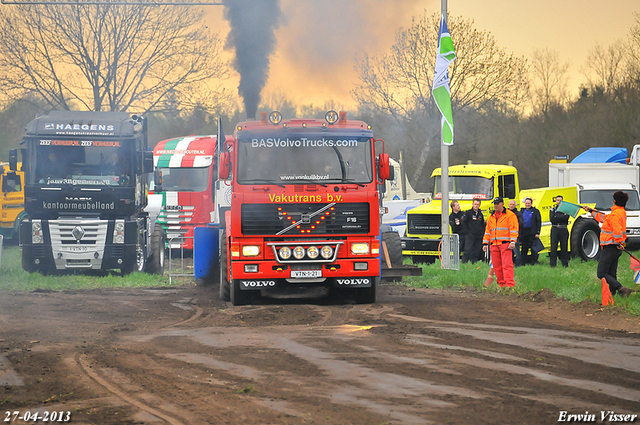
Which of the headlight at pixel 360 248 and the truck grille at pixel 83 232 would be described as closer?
the headlight at pixel 360 248

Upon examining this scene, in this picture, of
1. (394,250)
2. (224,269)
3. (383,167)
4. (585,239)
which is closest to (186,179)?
(394,250)

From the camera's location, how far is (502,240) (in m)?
16.3

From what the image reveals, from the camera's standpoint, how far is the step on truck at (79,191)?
17.8 m

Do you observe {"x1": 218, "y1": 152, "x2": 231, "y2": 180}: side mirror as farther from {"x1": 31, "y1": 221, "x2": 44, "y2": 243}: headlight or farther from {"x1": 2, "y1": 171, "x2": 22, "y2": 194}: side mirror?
{"x1": 2, "y1": 171, "x2": 22, "y2": 194}: side mirror

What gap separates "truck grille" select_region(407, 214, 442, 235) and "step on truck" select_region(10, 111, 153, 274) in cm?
819

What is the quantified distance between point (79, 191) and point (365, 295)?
25.0 ft

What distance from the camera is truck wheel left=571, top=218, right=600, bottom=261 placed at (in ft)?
74.1

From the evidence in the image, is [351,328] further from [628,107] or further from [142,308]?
[628,107]

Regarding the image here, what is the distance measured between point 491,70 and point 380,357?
36293 mm

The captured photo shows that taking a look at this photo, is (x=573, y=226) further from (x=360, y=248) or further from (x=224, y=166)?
(x=224, y=166)

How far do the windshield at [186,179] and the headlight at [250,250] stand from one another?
43.3 ft

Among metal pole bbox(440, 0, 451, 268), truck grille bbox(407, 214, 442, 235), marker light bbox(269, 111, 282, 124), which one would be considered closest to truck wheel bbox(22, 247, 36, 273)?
marker light bbox(269, 111, 282, 124)

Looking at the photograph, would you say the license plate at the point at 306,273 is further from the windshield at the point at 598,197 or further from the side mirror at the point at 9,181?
the windshield at the point at 598,197

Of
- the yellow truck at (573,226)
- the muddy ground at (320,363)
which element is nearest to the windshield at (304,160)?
the muddy ground at (320,363)
